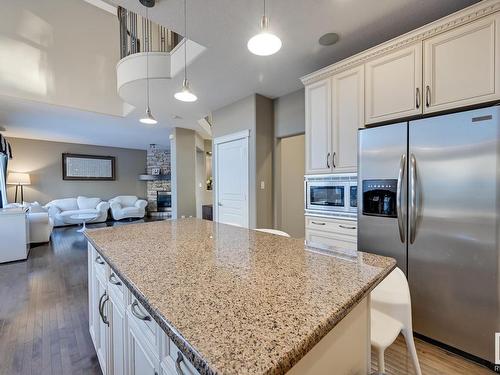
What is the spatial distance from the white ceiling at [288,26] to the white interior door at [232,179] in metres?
1.09

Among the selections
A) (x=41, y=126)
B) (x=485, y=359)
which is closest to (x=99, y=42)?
(x=41, y=126)

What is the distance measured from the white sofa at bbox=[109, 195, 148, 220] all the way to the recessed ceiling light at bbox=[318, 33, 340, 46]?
7.79 m

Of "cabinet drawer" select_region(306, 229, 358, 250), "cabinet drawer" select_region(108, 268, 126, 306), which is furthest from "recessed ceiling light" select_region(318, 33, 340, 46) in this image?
"cabinet drawer" select_region(108, 268, 126, 306)

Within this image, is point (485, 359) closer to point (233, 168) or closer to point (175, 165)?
point (233, 168)

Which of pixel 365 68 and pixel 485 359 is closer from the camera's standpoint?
pixel 485 359

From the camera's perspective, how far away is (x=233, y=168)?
3.88m

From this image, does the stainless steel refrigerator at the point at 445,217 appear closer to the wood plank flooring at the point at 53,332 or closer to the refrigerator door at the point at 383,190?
the refrigerator door at the point at 383,190

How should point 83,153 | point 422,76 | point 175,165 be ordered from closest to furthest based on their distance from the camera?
1. point 422,76
2. point 175,165
3. point 83,153

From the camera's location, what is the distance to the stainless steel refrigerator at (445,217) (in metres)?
1.51

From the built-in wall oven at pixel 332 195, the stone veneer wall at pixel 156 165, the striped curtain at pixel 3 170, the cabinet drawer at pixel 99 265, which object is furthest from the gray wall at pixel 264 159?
the stone veneer wall at pixel 156 165

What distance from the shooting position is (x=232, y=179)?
3906 mm

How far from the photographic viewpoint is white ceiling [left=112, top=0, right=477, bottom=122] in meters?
1.80

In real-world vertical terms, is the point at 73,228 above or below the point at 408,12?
below

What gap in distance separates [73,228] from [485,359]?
877 centimetres
